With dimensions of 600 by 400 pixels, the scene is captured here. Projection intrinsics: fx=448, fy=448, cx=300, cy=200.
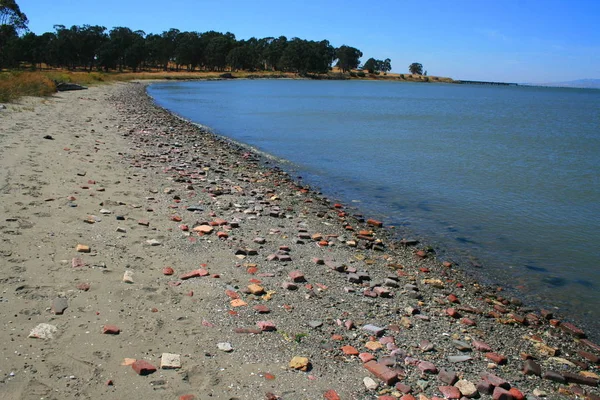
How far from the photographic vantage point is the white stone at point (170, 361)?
5.26 meters

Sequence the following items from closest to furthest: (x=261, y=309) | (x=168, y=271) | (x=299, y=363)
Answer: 1. (x=299, y=363)
2. (x=261, y=309)
3. (x=168, y=271)

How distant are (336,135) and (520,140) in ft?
48.5

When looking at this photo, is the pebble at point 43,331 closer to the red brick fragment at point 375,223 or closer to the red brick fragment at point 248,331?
the red brick fragment at point 248,331

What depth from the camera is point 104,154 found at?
1745 centimetres

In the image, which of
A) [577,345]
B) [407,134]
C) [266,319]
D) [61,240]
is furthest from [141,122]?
[577,345]

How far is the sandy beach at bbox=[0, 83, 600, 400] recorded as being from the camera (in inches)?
206

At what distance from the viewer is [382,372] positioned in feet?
18.2

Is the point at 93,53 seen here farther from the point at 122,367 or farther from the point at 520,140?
the point at 122,367

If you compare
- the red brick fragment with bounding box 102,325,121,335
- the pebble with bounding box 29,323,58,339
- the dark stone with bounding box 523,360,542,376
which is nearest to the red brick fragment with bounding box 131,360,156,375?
the red brick fragment with bounding box 102,325,121,335

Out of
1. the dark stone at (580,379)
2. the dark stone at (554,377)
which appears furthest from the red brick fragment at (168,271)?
the dark stone at (580,379)

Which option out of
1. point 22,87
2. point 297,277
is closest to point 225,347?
point 297,277

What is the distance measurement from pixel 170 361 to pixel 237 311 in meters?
1.64

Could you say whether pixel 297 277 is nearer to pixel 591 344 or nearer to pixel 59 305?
pixel 59 305

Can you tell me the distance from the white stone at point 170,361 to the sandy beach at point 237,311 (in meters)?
0.02
